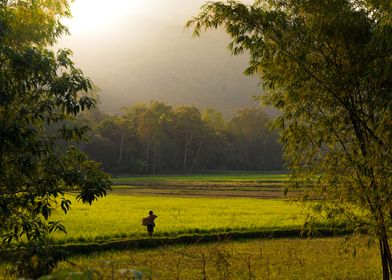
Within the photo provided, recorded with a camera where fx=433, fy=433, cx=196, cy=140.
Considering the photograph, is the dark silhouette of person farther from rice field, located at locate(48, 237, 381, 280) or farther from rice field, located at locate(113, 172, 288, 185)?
rice field, located at locate(113, 172, 288, 185)

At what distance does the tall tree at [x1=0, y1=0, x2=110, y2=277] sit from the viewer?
633 centimetres

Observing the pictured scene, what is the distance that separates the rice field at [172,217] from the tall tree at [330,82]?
16.0 ft

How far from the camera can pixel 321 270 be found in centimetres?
1324

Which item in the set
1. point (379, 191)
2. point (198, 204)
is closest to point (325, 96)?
point (379, 191)

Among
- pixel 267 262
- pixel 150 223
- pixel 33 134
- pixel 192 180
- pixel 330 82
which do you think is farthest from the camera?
pixel 192 180

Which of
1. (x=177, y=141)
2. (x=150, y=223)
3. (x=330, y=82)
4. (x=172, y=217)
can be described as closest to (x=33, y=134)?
(x=330, y=82)

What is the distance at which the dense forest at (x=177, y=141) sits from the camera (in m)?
77.4

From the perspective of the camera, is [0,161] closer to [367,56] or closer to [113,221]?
[367,56]

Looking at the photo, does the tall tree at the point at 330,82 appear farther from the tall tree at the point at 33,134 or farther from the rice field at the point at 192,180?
the rice field at the point at 192,180

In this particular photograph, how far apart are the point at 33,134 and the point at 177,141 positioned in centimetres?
8306

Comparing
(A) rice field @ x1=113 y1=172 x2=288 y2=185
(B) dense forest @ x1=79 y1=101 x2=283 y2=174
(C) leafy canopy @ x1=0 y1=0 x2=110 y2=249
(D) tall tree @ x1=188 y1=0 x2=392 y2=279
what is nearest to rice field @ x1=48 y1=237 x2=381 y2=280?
(D) tall tree @ x1=188 y1=0 x2=392 y2=279

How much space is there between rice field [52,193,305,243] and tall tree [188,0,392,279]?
16.0 ft

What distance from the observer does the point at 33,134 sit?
6.27 metres

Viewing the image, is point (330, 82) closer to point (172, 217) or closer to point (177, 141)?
point (172, 217)
